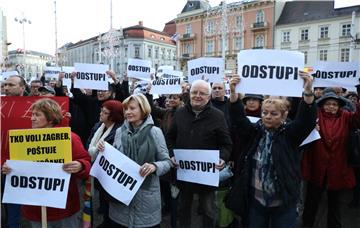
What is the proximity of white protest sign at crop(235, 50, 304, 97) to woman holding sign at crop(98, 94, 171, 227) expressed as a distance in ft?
3.01

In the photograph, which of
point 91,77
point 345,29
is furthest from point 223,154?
point 345,29

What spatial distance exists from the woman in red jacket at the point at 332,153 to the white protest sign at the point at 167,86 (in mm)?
2433

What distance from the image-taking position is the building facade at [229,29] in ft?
174

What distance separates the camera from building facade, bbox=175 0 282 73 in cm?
5319

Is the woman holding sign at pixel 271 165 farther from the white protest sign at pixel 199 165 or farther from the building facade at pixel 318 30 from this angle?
the building facade at pixel 318 30

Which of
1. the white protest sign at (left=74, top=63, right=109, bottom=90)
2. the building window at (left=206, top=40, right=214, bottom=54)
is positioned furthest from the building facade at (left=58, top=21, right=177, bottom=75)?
the white protest sign at (left=74, top=63, right=109, bottom=90)

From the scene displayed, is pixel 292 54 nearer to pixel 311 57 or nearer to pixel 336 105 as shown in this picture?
pixel 336 105

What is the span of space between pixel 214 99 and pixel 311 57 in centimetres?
4789

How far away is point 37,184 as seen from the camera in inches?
109

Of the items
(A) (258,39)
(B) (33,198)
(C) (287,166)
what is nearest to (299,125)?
(C) (287,166)

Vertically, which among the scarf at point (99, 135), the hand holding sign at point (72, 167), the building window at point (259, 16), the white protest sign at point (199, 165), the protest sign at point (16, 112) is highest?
the building window at point (259, 16)

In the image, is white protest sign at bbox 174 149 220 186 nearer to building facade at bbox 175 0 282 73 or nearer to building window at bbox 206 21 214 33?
building facade at bbox 175 0 282 73

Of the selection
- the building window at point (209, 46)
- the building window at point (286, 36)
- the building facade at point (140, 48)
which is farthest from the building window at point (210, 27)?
the building facade at point (140, 48)

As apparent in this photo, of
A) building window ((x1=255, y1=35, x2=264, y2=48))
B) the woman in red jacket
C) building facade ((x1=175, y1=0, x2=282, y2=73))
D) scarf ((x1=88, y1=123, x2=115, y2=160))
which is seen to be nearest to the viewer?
Result: scarf ((x1=88, y1=123, x2=115, y2=160))
